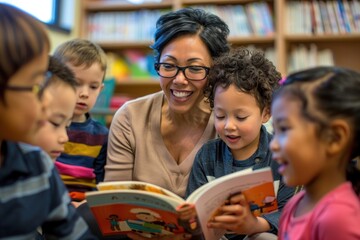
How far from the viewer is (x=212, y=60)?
1630mm

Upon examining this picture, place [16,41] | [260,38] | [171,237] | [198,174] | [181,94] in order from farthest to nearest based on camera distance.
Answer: [260,38] → [181,94] → [198,174] → [171,237] → [16,41]

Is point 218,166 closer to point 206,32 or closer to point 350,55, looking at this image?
point 206,32

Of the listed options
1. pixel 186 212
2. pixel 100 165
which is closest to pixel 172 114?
pixel 100 165

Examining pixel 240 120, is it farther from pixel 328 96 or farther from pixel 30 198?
pixel 30 198

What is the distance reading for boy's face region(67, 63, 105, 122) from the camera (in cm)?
170

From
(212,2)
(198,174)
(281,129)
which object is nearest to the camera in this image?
(281,129)

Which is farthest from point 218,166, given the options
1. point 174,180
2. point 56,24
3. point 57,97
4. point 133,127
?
point 56,24

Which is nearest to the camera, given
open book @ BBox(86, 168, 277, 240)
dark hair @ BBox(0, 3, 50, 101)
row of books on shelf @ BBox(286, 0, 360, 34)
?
dark hair @ BBox(0, 3, 50, 101)

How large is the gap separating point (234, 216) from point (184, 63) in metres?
0.63

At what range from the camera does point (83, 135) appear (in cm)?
172

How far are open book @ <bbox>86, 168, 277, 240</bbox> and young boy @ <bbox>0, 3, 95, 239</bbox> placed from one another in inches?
4.5

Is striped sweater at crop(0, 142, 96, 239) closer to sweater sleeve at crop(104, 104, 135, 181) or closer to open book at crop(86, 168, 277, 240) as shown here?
open book at crop(86, 168, 277, 240)

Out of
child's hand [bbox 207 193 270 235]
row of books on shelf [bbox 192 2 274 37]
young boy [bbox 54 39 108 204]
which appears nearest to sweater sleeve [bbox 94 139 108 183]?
young boy [bbox 54 39 108 204]

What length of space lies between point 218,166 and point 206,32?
0.49m
